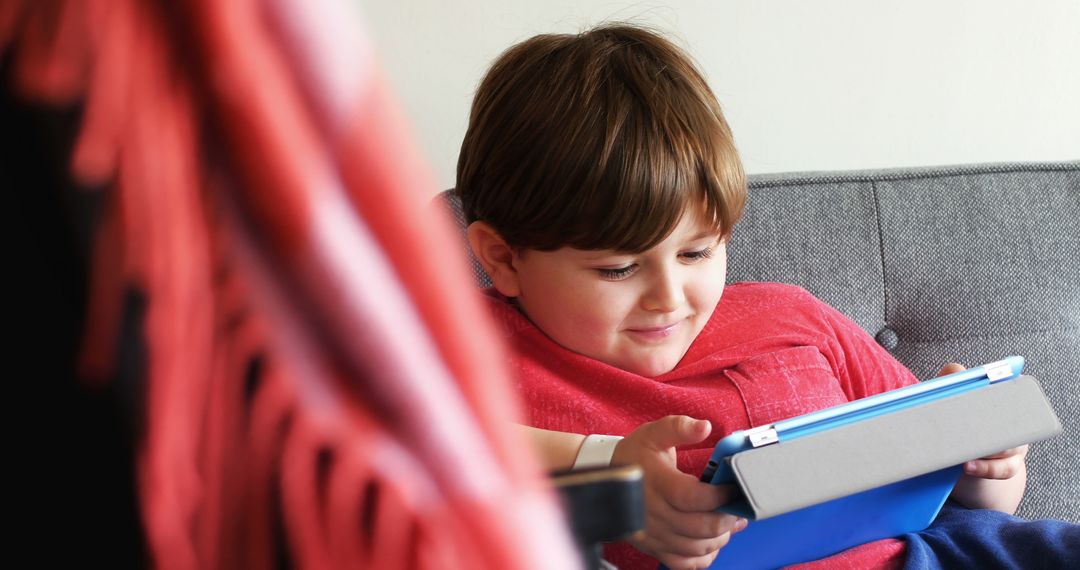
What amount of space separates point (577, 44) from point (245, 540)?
79 cm

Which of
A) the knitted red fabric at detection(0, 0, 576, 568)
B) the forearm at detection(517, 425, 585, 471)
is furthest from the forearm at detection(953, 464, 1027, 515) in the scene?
the knitted red fabric at detection(0, 0, 576, 568)

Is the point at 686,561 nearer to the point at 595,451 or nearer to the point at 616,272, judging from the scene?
the point at 595,451

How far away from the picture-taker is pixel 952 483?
883mm

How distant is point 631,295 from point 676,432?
8.2 inches

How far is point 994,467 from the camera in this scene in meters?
0.94

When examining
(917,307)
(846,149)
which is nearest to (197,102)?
(917,307)

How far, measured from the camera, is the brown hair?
896 mm

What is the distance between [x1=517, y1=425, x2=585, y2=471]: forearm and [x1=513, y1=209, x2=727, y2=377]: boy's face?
0.11 metres

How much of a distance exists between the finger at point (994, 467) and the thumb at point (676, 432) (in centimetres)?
34

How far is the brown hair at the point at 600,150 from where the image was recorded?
90 centimetres

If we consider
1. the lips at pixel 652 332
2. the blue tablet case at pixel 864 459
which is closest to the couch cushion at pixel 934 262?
the lips at pixel 652 332

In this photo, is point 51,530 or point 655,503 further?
point 655,503

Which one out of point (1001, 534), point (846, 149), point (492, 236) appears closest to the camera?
point (1001, 534)

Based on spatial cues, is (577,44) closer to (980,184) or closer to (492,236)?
(492,236)
